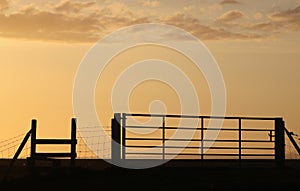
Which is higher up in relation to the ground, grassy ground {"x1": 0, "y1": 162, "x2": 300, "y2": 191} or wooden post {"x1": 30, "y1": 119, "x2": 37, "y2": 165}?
wooden post {"x1": 30, "y1": 119, "x2": 37, "y2": 165}

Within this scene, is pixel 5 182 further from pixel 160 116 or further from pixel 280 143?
pixel 280 143

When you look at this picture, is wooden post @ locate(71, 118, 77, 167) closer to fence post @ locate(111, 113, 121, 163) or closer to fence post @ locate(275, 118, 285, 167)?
fence post @ locate(111, 113, 121, 163)

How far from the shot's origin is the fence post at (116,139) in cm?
2975

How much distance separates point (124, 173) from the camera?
2722cm

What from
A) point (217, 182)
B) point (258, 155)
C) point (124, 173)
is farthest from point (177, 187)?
point (258, 155)

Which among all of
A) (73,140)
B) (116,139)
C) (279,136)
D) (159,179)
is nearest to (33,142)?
(73,140)

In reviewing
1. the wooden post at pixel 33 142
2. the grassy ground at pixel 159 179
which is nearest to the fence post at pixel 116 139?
the grassy ground at pixel 159 179

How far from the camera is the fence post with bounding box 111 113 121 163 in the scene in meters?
29.8

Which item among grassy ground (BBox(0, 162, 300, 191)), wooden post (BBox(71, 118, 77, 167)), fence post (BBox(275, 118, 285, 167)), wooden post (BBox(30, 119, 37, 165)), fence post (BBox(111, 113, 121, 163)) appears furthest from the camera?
fence post (BBox(275, 118, 285, 167))

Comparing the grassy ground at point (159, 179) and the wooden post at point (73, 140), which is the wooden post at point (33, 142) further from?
the wooden post at point (73, 140)

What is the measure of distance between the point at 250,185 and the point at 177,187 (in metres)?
2.06

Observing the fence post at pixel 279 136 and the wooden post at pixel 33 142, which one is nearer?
the wooden post at pixel 33 142

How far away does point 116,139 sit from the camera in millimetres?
29859

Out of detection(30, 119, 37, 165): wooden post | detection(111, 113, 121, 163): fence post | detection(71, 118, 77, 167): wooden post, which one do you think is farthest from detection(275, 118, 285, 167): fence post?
detection(30, 119, 37, 165): wooden post
